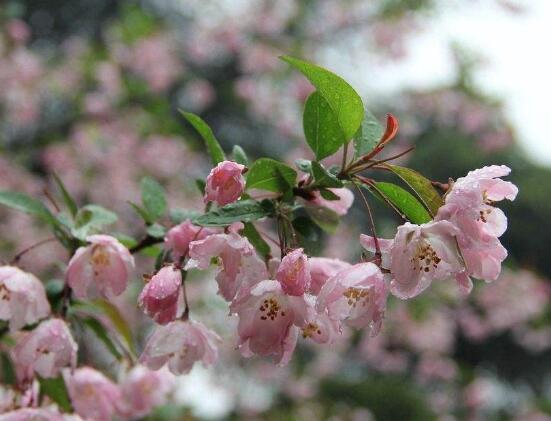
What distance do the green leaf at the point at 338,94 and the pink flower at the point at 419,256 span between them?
0.15 metres

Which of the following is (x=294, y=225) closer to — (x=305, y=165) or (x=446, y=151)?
(x=305, y=165)

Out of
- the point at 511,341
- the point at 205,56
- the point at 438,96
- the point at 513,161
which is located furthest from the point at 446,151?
the point at 205,56

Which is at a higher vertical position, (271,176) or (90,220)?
(271,176)

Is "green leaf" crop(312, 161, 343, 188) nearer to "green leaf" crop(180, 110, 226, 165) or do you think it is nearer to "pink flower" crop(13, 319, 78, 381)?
"green leaf" crop(180, 110, 226, 165)

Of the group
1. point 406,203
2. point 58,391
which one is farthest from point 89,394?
point 406,203

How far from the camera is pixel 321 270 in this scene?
39.3 inches

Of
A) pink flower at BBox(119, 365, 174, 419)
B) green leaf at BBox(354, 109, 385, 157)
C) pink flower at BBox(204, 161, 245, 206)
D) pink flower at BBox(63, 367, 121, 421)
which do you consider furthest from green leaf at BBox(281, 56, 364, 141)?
pink flower at BBox(119, 365, 174, 419)

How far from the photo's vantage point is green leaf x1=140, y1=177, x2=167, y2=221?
1229 millimetres

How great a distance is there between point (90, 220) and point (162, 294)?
0.94 ft

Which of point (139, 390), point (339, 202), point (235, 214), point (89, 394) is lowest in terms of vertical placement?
point (139, 390)

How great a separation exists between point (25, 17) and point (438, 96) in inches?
161

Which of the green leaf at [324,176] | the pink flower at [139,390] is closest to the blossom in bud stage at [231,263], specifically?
the green leaf at [324,176]

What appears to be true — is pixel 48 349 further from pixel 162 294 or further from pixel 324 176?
pixel 324 176

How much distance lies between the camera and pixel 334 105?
96 centimetres
